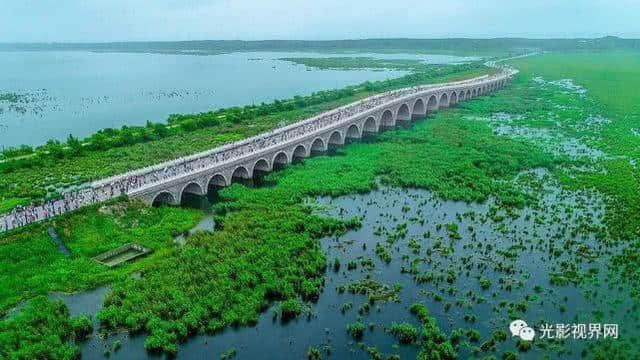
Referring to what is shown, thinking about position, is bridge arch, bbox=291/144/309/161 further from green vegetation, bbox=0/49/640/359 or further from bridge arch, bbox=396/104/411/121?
bridge arch, bbox=396/104/411/121

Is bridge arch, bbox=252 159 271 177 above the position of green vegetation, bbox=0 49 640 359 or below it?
above

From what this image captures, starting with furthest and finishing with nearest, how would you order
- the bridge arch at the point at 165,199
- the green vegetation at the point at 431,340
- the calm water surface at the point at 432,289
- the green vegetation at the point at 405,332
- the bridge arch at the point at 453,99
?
the bridge arch at the point at 453,99, the bridge arch at the point at 165,199, the green vegetation at the point at 405,332, the calm water surface at the point at 432,289, the green vegetation at the point at 431,340

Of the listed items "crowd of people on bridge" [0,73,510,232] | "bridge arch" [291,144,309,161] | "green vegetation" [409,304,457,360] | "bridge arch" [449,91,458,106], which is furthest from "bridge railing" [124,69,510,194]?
"green vegetation" [409,304,457,360]

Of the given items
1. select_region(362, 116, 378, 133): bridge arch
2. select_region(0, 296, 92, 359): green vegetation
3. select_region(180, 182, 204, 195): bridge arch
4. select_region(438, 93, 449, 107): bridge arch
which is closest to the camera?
select_region(0, 296, 92, 359): green vegetation

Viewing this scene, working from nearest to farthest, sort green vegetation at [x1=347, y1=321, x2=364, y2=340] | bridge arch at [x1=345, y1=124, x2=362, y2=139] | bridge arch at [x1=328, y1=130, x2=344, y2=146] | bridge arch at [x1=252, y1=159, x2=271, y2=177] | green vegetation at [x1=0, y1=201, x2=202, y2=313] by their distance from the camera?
green vegetation at [x1=347, y1=321, x2=364, y2=340], green vegetation at [x1=0, y1=201, x2=202, y2=313], bridge arch at [x1=252, y1=159, x2=271, y2=177], bridge arch at [x1=328, y1=130, x2=344, y2=146], bridge arch at [x1=345, y1=124, x2=362, y2=139]

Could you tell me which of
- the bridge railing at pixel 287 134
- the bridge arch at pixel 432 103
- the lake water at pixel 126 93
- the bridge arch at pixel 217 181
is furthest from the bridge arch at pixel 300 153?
the bridge arch at pixel 432 103

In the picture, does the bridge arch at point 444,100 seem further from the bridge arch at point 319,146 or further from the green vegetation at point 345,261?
the bridge arch at point 319,146

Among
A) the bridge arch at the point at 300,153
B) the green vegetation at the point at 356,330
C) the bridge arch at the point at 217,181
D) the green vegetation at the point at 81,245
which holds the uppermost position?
the bridge arch at the point at 300,153

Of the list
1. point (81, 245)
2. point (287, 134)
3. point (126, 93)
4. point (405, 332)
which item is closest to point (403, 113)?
point (287, 134)
